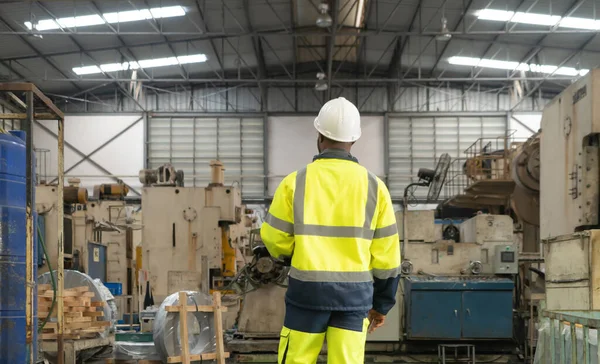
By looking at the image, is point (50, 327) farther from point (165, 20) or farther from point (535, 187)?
point (165, 20)

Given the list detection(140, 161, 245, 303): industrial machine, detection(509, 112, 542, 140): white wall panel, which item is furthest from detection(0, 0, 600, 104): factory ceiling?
detection(140, 161, 245, 303): industrial machine

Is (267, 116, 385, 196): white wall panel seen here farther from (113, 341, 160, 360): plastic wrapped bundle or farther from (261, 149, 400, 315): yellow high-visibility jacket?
(261, 149, 400, 315): yellow high-visibility jacket

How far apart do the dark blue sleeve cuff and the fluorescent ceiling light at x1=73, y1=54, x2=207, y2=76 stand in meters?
17.4

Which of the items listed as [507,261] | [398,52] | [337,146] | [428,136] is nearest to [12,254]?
[337,146]

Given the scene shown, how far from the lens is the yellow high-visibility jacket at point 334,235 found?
107 inches

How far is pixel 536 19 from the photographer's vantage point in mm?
16141

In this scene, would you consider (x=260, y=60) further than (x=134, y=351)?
Yes

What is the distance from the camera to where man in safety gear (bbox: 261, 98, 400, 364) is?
270 cm

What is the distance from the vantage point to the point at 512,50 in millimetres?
18891

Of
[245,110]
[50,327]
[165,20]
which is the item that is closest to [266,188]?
[245,110]

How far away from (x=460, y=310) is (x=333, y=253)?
249 inches

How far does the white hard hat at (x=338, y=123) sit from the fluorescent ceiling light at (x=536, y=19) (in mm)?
14176

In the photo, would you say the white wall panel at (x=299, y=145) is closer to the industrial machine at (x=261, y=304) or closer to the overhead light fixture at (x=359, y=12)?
the overhead light fixture at (x=359, y=12)

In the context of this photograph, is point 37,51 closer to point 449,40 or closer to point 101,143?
point 101,143
